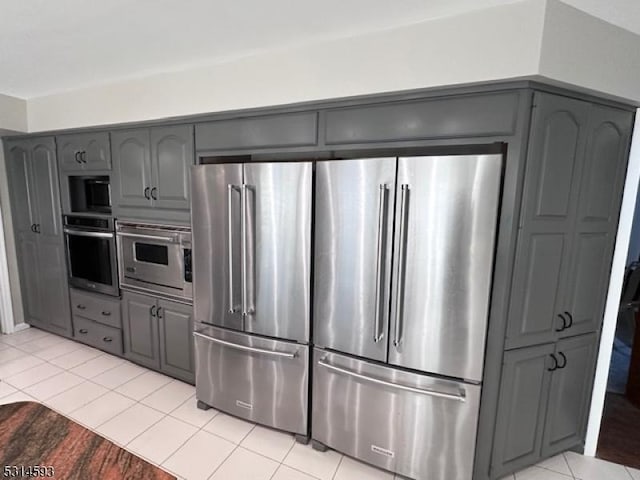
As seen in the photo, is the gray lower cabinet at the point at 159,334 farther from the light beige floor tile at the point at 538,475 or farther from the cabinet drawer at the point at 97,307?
the light beige floor tile at the point at 538,475

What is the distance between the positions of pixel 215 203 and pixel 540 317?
202 cm

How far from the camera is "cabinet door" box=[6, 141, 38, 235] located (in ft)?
11.0

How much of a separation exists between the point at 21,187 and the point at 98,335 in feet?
5.97

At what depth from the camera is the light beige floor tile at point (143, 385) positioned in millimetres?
2615

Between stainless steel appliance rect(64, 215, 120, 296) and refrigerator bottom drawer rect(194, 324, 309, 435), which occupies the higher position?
stainless steel appliance rect(64, 215, 120, 296)

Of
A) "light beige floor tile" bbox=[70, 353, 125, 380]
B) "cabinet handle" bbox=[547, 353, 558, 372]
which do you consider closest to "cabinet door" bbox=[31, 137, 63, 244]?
"light beige floor tile" bbox=[70, 353, 125, 380]

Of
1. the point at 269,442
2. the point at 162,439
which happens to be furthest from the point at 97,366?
the point at 269,442

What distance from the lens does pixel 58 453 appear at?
0.93 meters

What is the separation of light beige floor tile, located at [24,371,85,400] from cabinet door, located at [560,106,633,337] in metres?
3.63

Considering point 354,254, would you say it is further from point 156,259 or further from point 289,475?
point 156,259

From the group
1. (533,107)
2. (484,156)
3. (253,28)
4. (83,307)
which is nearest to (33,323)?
(83,307)

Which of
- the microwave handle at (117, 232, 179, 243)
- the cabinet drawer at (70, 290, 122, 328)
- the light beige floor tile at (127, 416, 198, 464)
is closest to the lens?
the light beige floor tile at (127, 416, 198, 464)

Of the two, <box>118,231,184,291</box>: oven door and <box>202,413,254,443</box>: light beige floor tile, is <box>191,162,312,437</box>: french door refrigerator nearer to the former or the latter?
<box>202,413,254,443</box>: light beige floor tile

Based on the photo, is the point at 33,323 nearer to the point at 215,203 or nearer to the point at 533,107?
the point at 215,203
